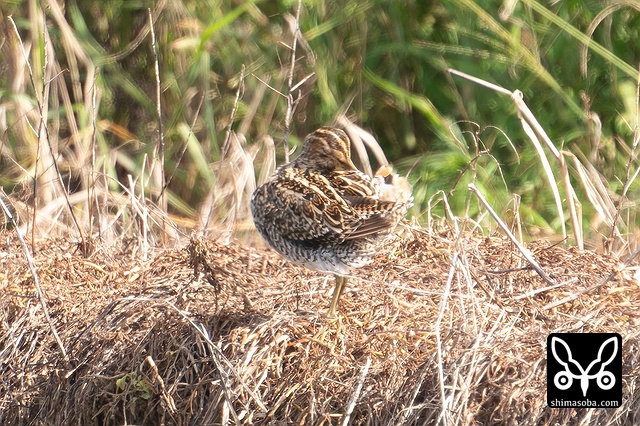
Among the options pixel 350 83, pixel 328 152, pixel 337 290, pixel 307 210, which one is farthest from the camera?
pixel 350 83

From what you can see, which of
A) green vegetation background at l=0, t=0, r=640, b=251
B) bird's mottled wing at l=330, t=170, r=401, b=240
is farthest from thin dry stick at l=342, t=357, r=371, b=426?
green vegetation background at l=0, t=0, r=640, b=251

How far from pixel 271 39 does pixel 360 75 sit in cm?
71

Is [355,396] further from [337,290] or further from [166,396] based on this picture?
[166,396]

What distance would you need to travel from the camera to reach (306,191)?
13.8ft

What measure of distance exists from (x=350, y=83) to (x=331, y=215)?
11.2 feet

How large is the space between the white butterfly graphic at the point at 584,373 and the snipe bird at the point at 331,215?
849 millimetres

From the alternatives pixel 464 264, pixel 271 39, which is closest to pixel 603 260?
pixel 464 264

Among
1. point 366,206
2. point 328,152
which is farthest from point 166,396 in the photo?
point 328,152

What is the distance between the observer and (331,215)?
13.2 feet

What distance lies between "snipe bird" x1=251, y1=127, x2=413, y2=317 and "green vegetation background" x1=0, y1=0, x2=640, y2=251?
223cm

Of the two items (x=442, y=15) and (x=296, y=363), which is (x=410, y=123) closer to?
(x=442, y=15)

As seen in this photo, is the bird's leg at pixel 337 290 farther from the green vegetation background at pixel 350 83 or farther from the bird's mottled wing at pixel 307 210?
the green vegetation background at pixel 350 83

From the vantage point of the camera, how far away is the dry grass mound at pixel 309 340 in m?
3.46

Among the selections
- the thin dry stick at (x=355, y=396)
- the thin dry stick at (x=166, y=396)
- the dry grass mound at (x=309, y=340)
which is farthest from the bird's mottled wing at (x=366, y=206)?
the thin dry stick at (x=166, y=396)
